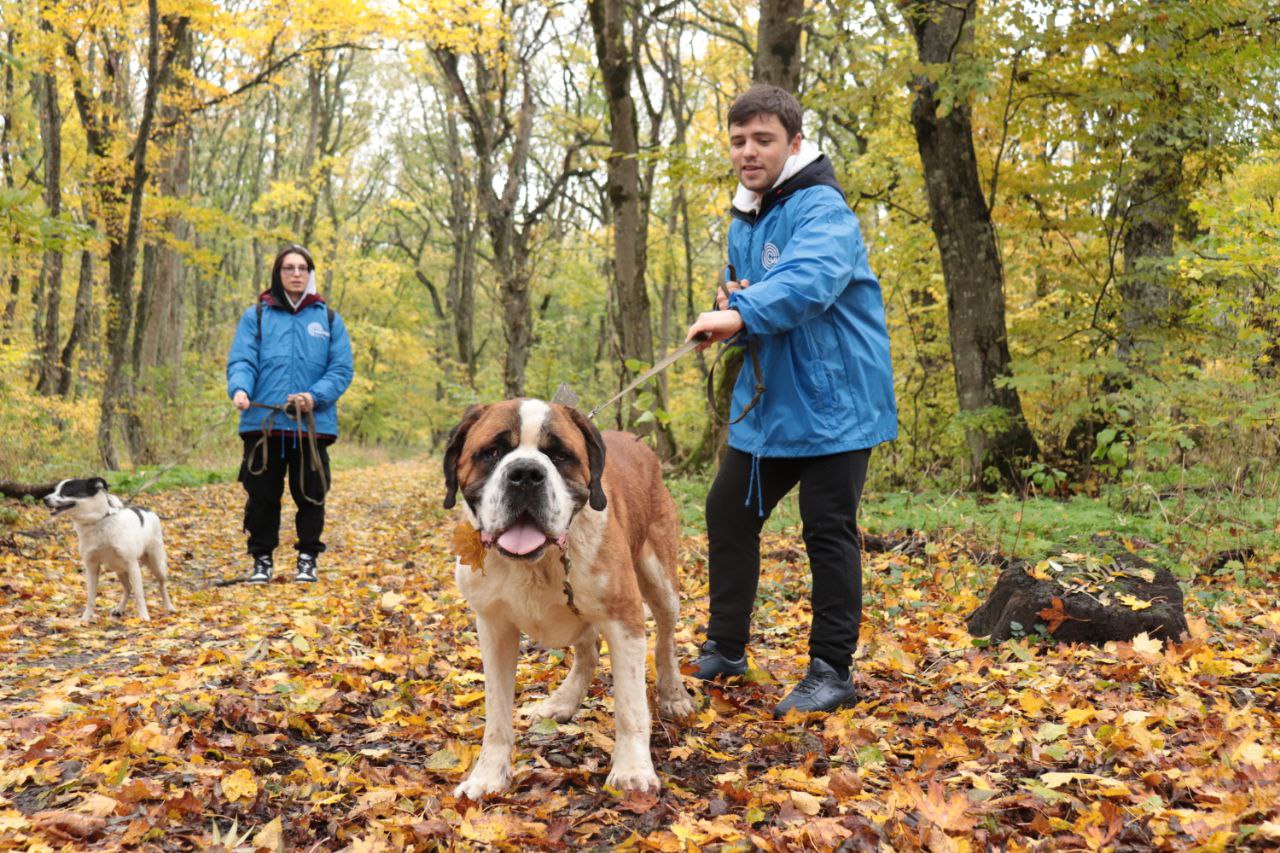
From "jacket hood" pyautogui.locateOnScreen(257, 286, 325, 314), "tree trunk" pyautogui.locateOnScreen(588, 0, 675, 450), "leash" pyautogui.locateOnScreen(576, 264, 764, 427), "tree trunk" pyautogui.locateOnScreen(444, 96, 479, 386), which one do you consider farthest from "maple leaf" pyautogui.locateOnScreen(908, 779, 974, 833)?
"tree trunk" pyautogui.locateOnScreen(444, 96, 479, 386)

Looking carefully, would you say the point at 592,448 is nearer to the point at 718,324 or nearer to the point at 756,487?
the point at 718,324

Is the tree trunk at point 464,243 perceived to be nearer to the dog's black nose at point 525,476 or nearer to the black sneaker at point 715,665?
the black sneaker at point 715,665

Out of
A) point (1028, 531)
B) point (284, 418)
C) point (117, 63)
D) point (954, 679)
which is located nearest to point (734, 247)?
point (954, 679)

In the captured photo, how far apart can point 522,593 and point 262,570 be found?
5837 millimetres

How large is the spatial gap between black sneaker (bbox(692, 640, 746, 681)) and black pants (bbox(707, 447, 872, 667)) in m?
0.04

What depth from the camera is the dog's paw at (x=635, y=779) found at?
10.7 ft

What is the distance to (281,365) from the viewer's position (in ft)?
26.5

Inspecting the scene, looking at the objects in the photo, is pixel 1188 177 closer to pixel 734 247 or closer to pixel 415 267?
pixel 734 247

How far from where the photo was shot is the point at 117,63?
15.8 meters

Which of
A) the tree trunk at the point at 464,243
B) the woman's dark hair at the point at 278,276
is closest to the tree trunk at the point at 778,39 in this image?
the woman's dark hair at the point at 278,276

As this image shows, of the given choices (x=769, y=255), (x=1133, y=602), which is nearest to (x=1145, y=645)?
(x=1133, y=602)

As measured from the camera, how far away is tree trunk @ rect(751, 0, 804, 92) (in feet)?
31.9

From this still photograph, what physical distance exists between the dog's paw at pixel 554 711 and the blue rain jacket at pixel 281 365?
4600 mm

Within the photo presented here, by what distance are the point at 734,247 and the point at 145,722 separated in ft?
11.0
